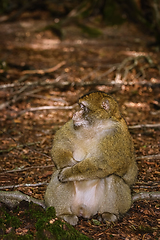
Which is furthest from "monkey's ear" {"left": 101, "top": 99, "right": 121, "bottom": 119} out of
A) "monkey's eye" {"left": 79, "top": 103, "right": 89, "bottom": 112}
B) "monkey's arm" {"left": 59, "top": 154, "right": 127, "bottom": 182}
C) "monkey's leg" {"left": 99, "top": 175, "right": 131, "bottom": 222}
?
"monkey's leg" {"left": 99, "top": 175, "right": 131, "bottom": 222}

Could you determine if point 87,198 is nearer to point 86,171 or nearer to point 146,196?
point 86,171

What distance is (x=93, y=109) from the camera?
12.5ft

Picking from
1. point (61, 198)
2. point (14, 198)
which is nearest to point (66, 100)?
point (14, 198)

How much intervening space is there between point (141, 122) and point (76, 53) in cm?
903

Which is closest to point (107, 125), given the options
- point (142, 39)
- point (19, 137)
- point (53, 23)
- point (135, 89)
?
point (19, 137)

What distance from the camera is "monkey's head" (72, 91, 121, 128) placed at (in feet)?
12.4

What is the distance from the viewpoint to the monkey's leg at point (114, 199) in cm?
373

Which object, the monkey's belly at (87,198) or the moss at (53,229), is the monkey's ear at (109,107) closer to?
the monkey's belly at (87,198)

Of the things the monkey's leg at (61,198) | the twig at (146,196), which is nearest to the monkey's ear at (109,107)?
the monkey's leg at (61,198)

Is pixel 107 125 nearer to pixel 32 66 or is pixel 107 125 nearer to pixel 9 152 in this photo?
pixel 9 152

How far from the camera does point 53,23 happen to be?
73.6 ft

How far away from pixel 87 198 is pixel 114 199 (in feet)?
1.05

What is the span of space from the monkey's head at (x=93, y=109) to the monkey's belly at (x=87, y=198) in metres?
0.71

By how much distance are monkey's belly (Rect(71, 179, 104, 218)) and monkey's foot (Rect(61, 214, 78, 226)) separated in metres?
0.14
